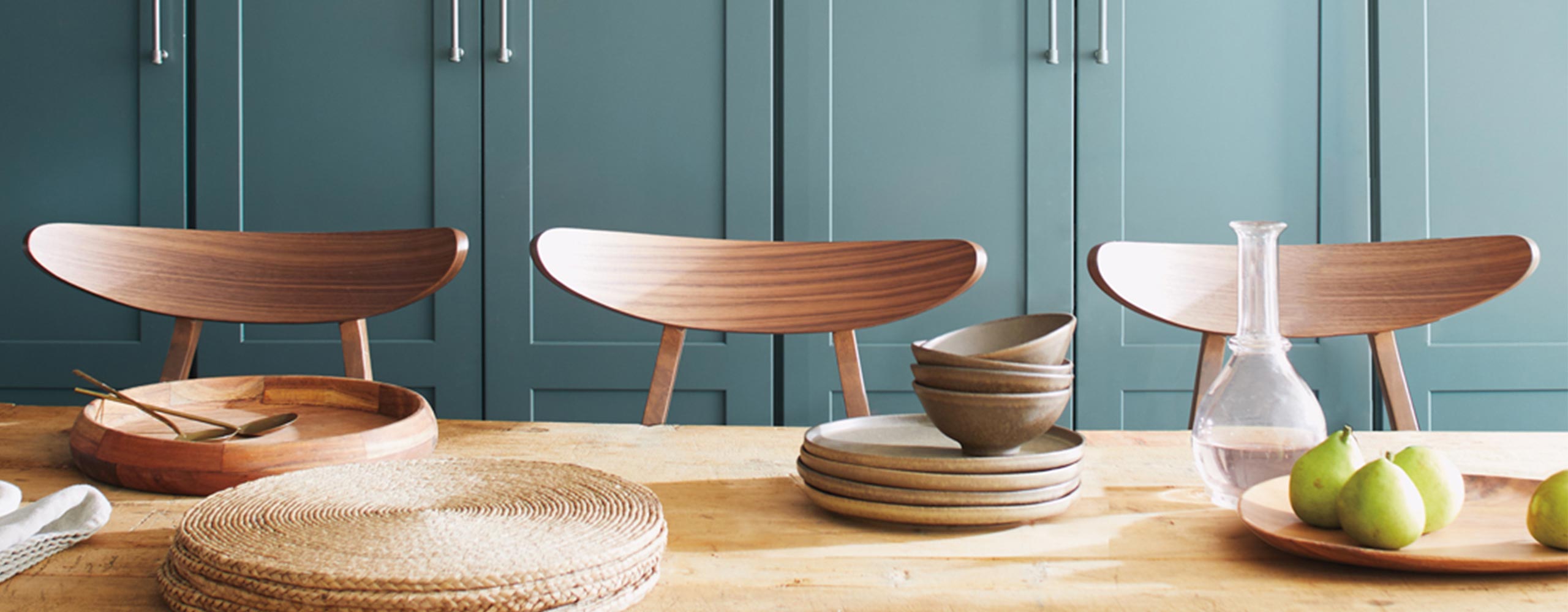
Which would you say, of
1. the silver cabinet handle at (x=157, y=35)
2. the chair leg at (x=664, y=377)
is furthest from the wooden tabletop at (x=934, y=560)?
the silver cabinet handle at (x=157, y=35)

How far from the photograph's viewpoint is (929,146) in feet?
7.20

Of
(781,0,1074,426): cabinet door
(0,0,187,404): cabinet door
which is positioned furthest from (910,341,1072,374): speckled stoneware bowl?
(0,0,187,404): cabinet door

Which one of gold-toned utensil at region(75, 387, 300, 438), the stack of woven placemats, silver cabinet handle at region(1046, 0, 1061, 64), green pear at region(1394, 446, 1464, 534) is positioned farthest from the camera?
silver cabinet handle at region(1046, 0, 1061, 64)

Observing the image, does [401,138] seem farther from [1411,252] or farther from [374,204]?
[1411,252]

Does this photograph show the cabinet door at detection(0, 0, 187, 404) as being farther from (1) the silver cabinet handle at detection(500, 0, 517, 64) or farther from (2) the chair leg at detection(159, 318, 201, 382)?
(2) the chair leg at detection(159, 318, 201, 382)

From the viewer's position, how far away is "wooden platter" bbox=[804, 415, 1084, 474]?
1.89ft

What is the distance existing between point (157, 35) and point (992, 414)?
2356 millimetres

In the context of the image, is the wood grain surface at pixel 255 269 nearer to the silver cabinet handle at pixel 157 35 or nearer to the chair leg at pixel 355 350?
the chair leg at pixel 355 350

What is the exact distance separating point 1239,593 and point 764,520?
10.9 inches

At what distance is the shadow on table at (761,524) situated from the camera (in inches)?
22.1

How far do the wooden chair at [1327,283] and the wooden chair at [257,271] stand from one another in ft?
3.17

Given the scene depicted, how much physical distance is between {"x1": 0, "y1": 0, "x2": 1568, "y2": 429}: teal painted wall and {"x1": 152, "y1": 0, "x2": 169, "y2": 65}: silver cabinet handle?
0.08 feet

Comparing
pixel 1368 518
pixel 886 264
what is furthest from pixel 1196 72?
pixel 1368 518

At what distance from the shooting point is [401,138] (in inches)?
87.0
